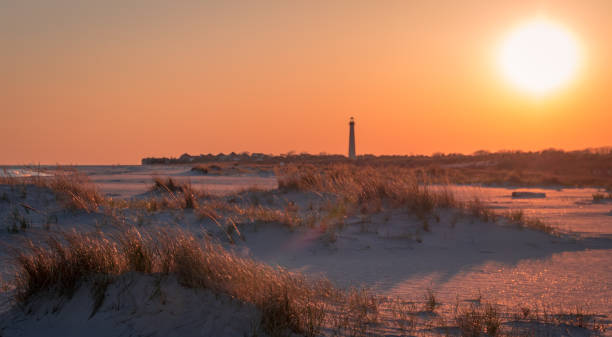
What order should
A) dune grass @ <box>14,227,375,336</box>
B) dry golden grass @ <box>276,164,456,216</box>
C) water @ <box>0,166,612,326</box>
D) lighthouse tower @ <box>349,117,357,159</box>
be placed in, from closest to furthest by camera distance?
dune grass @ <box>14,227,375,336</box>
water @ <box>0,166,612,326</box>
dry golden grass @ <box>276,164,456,216</box>
lighthouse tower @ <box>349,117,357,159</box>

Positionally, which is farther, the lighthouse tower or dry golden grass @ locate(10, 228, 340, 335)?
the lighthouse tower

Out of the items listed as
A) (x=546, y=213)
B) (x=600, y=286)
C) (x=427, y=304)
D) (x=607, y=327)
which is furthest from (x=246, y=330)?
(x=546, y=213)

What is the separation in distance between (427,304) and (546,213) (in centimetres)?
947

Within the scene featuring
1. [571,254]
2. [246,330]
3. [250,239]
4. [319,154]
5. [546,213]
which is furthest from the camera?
[319,154]

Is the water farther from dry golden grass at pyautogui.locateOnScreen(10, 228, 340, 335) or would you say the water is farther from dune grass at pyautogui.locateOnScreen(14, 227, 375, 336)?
dry golden grass at pyautogui.locateOnScreen(10, 228, 340, 335)

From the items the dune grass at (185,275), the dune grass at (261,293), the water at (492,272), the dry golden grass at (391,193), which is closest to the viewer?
the dune grass at (261,293)

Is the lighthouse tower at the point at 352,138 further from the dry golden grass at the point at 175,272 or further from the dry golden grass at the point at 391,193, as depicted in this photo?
the dry golden grass at the point at 175,272

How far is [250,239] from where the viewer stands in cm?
826

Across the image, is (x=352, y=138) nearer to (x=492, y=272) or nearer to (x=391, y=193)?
(x=391, y=193)

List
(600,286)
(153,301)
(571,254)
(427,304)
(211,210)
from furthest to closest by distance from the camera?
(211,210), (571,254), (600,286), (427,304), (153,301)

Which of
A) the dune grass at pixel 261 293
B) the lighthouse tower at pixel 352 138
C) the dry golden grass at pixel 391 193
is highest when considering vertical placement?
the lighthouse tower at pixel 352 138

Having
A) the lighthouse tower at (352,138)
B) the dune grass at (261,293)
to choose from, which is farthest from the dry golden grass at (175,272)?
the lighthouse tower at (352,138)

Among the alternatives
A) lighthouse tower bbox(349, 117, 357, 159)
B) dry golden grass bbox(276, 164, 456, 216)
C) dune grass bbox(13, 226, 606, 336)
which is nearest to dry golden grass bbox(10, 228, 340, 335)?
dune grass bbox(13, 226, 606, 336)

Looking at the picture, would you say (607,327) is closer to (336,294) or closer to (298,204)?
(336,294)
